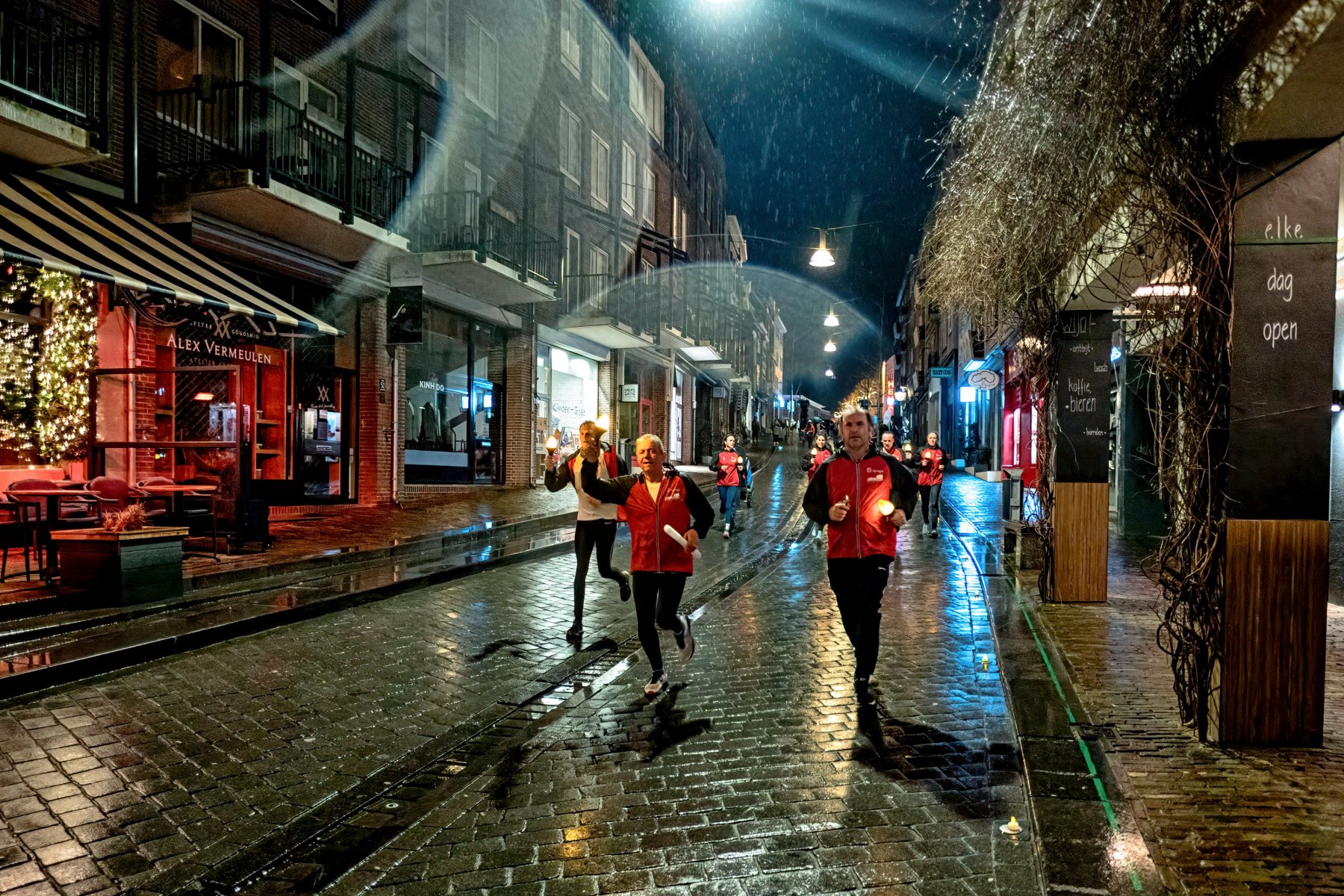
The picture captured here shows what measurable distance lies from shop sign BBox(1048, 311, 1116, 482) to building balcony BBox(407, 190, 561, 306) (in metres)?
11.3

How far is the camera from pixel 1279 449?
168 inches

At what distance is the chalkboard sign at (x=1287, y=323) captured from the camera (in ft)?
13.7

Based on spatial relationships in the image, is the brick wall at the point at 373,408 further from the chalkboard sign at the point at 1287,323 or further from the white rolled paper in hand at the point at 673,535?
the chalkboard sign at the point at 1287,323

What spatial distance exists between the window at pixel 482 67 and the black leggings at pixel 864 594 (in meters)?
16.7

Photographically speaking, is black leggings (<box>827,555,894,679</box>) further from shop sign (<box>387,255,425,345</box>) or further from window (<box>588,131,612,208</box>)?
window (<box>588,131,612,208</box>)

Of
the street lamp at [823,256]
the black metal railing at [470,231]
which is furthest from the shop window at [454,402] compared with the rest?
the street lamp at [823,256]

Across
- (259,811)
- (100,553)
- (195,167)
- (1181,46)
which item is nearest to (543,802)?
(259,811)

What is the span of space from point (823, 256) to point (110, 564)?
61.4 feet

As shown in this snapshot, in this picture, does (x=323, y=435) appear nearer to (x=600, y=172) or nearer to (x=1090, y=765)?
(x=1090, y=765)

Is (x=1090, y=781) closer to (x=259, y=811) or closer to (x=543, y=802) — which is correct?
(x=543, y=802)

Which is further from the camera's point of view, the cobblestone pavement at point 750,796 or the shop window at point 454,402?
the shop window at point 454,402

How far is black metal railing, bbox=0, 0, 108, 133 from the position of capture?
9430 mm

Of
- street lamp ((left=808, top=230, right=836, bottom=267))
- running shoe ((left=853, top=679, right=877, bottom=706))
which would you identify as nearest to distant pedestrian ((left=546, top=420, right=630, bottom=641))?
running shoe ((left=853, top=679, right=877, bottom=706))

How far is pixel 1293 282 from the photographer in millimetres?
4215
